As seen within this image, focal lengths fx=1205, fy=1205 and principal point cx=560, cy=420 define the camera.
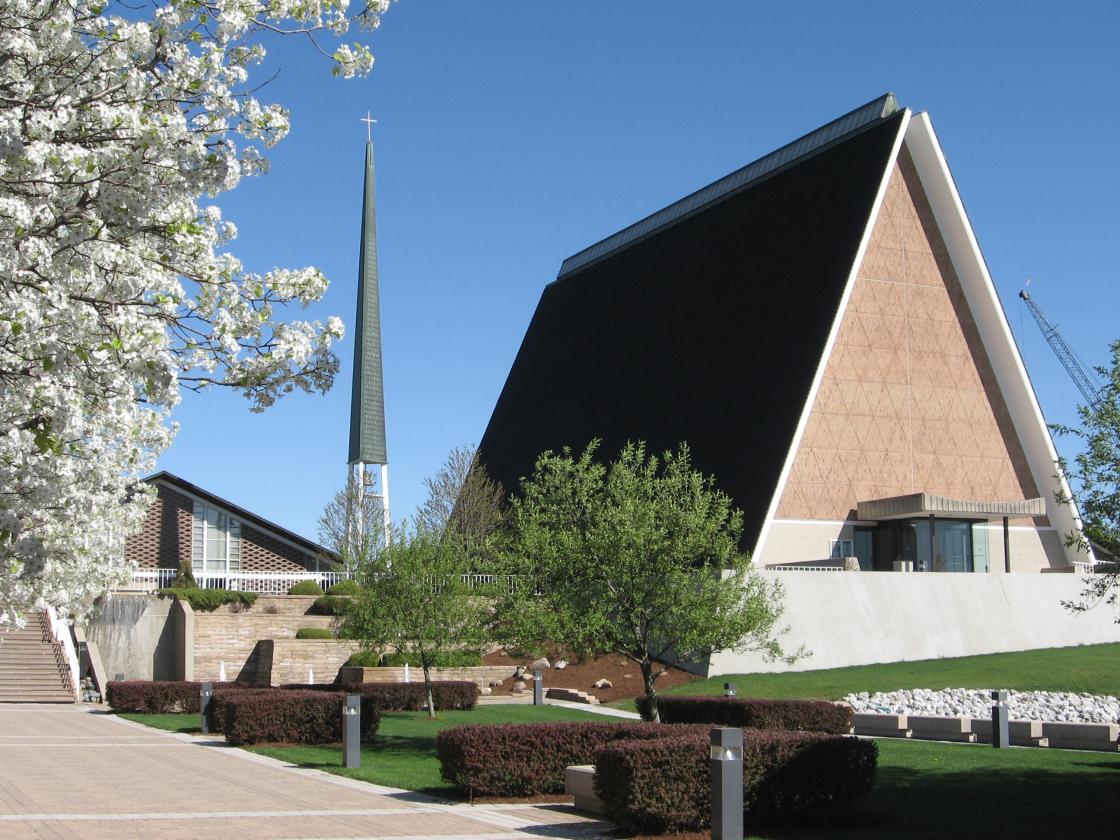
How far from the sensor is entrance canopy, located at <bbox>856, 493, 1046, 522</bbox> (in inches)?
1545

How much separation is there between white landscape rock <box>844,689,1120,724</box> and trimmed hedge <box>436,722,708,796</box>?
36.3ft

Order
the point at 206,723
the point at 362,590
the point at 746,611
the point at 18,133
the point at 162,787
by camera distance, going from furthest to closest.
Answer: the point at 362,590
the point at 206,723
the point at 746,611
the point at 162,787
the point at 18,133

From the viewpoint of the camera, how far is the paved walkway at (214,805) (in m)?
12.0

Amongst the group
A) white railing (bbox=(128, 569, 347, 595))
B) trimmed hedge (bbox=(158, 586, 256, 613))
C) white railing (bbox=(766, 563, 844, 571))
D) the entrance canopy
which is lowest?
trimmed hedge (bbox=(158, 586, 256, 613))

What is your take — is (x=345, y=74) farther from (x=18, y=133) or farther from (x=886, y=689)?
(x=886, y=689)

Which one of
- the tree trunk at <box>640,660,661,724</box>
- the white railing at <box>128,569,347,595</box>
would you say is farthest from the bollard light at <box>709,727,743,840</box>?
the white railing at <box>128,569,347,595</box>

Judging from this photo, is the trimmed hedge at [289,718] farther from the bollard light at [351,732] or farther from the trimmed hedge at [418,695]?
the trimmed hedge at [418,695]

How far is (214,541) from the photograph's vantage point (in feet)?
146

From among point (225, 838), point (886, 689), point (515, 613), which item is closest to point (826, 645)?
point (886, 689)

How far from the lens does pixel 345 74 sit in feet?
26.7

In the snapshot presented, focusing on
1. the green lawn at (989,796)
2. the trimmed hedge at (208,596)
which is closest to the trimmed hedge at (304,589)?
the trimmed hedge at (208,596)

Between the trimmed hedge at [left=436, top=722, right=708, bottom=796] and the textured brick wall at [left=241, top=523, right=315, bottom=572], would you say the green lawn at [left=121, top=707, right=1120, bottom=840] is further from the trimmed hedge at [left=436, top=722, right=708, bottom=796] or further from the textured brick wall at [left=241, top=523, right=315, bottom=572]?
the textured brick wall at [left=241, top=523, right=315, bottom=572]

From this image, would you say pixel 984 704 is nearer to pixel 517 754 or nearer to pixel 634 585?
pixel 634 585

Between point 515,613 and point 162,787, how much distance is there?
720 cm
